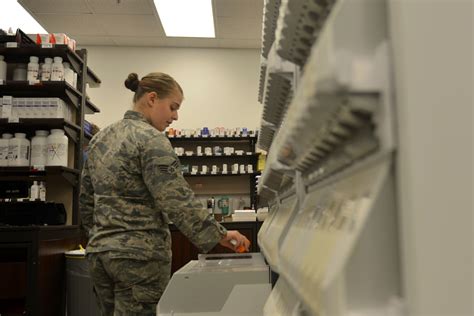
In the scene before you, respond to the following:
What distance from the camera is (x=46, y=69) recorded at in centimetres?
370

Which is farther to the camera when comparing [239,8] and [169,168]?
[239,8]

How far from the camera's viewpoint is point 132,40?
648 cm

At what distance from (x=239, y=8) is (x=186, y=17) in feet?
2.48

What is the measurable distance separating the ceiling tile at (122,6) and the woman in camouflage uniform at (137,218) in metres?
3.78

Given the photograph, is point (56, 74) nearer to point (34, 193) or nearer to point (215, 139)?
point (34, 193)

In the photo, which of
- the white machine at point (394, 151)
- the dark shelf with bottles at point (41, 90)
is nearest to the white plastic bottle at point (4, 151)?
the dark shelf with bottles at point (41, 90)

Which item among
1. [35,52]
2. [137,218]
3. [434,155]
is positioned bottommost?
[137,218]

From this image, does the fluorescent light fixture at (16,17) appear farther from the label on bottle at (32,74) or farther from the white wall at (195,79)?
the label on bottle at (32,74)

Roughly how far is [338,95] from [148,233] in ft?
4.97

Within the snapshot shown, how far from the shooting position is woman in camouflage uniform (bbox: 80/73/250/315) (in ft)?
5.81

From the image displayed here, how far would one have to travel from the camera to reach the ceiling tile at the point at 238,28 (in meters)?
5.80

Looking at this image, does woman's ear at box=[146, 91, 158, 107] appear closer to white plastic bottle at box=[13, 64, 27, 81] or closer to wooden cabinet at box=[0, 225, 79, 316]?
wooden cabinet at box=[0, 225, 79, 316]

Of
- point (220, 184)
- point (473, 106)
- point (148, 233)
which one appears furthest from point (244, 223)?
point (473, 106)

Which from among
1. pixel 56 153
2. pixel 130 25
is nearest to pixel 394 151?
pixel 56 153
